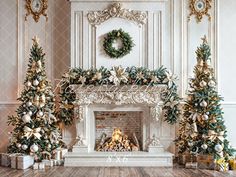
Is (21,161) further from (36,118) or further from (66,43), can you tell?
(66,43)

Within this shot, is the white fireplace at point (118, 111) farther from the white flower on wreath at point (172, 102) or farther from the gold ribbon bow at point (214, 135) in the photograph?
the gold ribbon bow at point (214, 135)

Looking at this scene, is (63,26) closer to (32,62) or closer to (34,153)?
(32,62)

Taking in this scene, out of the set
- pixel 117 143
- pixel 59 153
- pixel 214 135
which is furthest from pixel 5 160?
pixel 214 135

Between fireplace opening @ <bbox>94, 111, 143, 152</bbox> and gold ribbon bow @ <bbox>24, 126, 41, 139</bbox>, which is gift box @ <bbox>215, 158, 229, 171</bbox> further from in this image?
gold ribbon bow @ <bbox>24, 126, 41, 139</bbox>

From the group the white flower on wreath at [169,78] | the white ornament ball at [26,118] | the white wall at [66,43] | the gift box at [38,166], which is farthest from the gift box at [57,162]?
the white flower on wreath at [169,78]

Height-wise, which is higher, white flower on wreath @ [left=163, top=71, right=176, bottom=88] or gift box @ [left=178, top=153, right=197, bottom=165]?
white flower on wreath @ [left=163, top=71, right=176, bottom=88]

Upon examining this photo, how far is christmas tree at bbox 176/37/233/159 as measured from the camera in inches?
288

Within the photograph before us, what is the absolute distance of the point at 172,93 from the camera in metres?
7.83

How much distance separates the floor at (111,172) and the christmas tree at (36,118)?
490 millimetres

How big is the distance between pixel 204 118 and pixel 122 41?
7.30ft

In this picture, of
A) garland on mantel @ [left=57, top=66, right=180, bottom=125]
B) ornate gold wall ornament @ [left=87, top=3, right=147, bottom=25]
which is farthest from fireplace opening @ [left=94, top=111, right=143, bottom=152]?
ornate gold wall ornament @ [left=87, top=3, right=147, bottom=25]

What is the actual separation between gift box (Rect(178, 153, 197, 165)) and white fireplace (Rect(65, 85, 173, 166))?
0.84 ft

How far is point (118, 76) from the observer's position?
7699mm

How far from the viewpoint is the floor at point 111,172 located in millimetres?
6531
